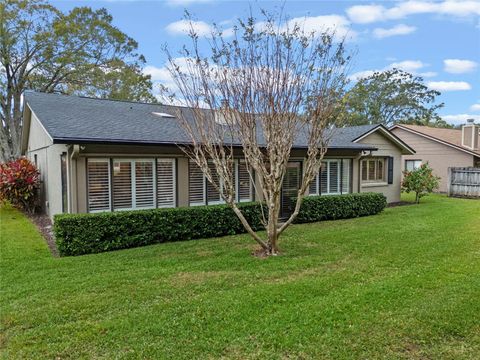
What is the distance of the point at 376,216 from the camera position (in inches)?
475

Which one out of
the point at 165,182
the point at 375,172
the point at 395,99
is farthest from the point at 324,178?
the point at 395,99

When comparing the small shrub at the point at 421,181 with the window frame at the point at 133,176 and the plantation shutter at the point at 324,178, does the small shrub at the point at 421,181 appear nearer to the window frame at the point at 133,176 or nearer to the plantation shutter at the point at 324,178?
the plantation shutter at the point at 324,178

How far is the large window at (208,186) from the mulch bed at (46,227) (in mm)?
3818

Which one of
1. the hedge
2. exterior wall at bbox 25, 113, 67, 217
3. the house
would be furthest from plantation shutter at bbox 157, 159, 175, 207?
the house

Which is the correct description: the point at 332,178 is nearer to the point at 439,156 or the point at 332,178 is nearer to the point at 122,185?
the point at 122,185

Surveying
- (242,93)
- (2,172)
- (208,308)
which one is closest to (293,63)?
(242,93)

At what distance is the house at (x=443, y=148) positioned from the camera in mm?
20297

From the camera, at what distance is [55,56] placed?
23.0 metres

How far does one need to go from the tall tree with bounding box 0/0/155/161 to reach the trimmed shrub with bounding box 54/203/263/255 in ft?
63.7

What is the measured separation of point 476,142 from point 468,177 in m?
4.06

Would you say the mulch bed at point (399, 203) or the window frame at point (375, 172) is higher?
the window frame at point (375, 172)

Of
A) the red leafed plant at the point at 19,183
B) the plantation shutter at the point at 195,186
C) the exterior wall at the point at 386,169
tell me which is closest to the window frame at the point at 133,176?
the plantation shutter at the point at 195,186

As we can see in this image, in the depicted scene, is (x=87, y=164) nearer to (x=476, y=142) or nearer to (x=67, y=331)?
(x=67, y=331)

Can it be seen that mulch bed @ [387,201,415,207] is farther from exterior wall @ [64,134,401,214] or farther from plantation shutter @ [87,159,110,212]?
plantation shutter @ [87,159,110,212]
